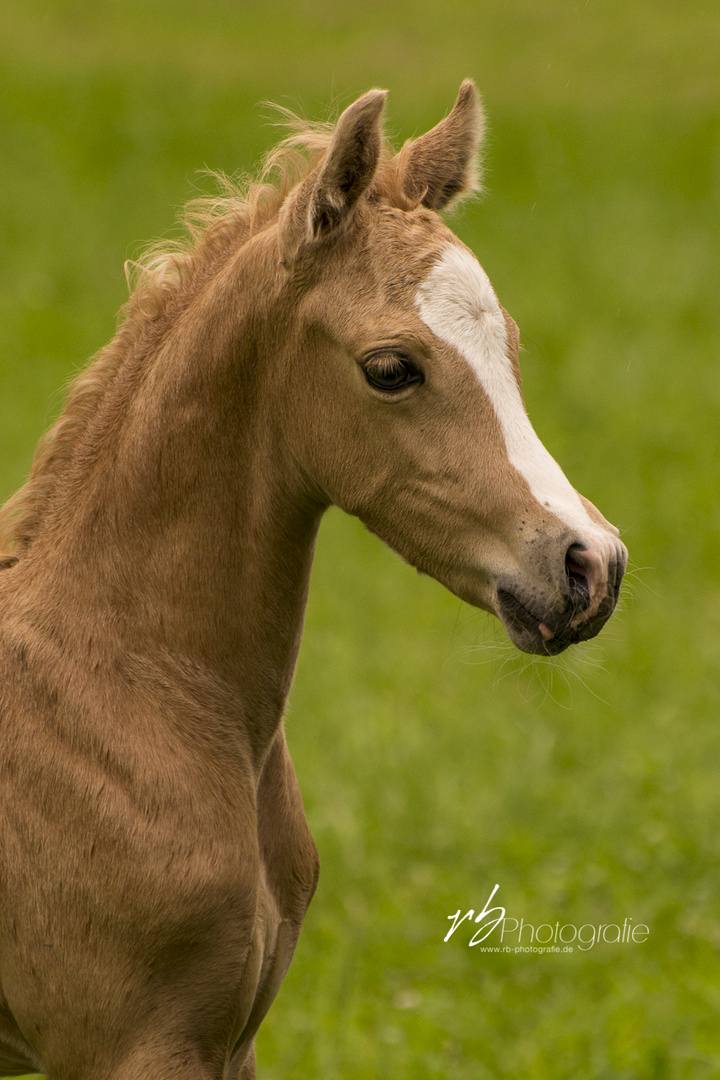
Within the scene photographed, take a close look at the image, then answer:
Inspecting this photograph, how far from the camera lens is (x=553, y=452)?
10.2 meters

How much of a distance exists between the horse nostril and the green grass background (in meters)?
0.50

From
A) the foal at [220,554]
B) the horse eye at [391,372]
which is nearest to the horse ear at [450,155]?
the foal at [220,554]

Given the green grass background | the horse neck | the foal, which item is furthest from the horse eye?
the green grass background

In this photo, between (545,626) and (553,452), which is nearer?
(545,626)

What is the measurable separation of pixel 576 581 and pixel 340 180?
970 mm

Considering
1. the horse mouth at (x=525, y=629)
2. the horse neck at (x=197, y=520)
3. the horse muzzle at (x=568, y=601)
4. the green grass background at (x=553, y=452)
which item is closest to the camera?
the horse muzzle at (x=568, y=601)

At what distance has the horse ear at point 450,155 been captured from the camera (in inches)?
114

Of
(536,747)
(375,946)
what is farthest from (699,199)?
(375,946)

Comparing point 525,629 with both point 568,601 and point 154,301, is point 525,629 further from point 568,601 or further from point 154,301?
point 154,301

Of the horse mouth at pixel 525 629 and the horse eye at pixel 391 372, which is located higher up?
the horse eye at pixel 391 372

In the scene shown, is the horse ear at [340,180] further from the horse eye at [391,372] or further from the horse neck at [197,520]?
the horse eye at [391,372]

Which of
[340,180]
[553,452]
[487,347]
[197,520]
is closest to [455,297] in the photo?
[487,347]

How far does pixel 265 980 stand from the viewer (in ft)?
9.48

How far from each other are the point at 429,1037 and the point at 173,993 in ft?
6.50
